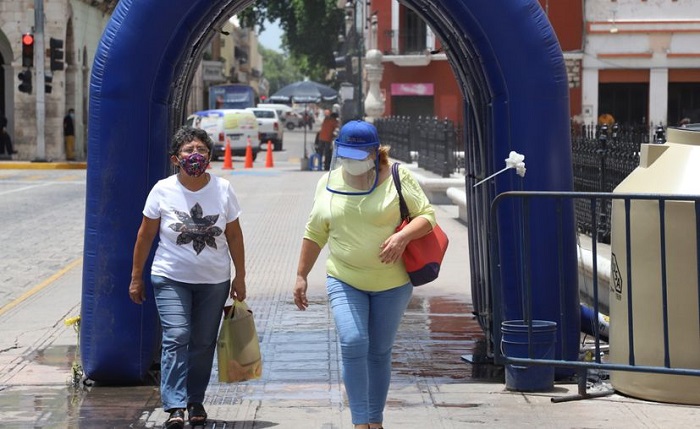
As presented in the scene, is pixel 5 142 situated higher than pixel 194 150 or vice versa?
pixel 5 142

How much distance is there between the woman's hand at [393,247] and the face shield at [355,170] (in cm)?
27

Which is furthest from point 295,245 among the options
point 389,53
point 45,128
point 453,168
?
point 389,53

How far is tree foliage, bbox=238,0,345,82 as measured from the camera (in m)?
73.6

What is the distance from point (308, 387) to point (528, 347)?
144cm

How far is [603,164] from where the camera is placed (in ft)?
40.2

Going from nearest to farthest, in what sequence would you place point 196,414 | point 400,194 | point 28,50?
point 400,194
point 196,414
point 28,50

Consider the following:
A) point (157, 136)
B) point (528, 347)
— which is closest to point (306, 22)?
point (157, 136)

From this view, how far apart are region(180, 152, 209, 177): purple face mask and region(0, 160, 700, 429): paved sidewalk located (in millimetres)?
1399

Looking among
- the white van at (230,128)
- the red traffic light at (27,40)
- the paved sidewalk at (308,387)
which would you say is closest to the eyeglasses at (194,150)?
the paved sidewalk at (308,387)

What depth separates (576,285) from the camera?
7805mm

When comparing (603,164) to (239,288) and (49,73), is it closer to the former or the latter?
(239,288)

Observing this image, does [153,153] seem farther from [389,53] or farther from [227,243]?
[389,53]

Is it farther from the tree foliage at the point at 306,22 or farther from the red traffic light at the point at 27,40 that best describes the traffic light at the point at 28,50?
the tree foliage at the point at 306,22

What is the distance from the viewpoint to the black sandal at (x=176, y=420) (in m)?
6.68
